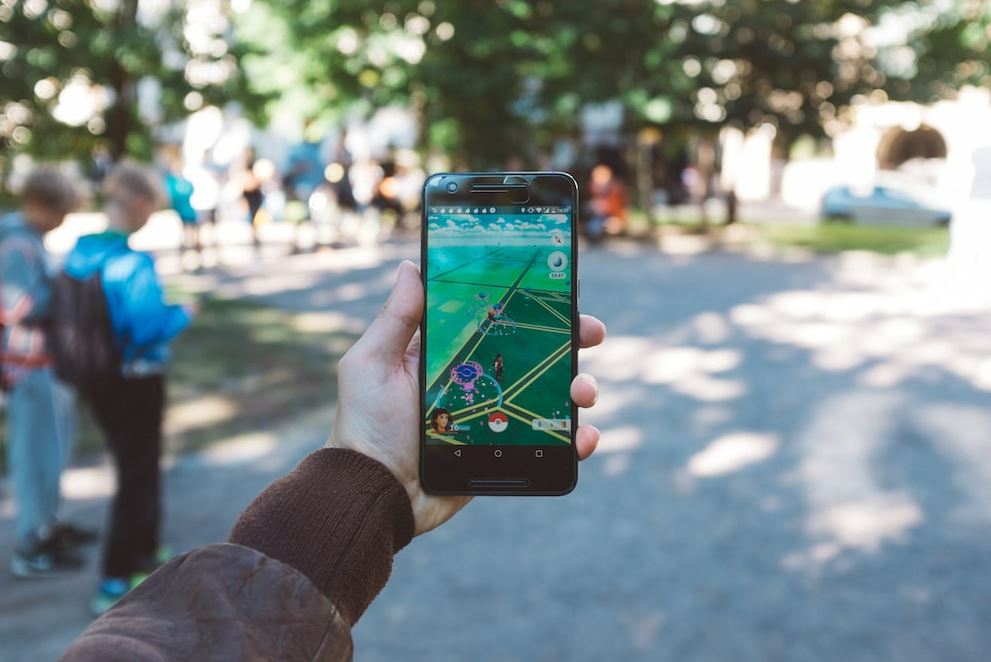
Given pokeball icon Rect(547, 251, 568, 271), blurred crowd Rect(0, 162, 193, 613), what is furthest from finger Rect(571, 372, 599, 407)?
blurred crowd Rect(0, 162, 193, 613)

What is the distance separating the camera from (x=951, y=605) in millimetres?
4719

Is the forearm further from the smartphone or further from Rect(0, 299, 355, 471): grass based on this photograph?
Rect(0, 299, 355, 471): grass

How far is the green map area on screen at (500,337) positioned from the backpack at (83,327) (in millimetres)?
2832

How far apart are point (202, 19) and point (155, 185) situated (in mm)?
12608

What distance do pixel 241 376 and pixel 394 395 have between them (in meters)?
7.35

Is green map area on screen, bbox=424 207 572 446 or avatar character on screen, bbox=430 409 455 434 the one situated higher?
green map area on screen, bbox=424 207 572 446

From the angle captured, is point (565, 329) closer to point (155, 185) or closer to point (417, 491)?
point (417, 491)

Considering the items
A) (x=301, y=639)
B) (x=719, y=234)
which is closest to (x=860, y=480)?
(x=301, y=639)

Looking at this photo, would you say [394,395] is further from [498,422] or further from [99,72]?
[99,72]

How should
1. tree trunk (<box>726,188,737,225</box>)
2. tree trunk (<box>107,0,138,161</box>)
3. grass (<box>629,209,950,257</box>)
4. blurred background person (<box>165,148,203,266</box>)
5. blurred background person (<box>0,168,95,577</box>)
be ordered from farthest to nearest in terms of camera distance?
tree trunk (<box>726,188,737,225</box>) < grass (<box>629,209,950,257</box>) < blurred background person (<box>165,148,203,266</box>) < tree trunk (<box>107,0,138,161</box>) < blurred background person (<box>0,168,95,577</box>)


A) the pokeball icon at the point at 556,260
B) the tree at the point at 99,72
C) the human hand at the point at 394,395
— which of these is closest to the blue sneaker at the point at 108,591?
the human hand at the point at 394,395

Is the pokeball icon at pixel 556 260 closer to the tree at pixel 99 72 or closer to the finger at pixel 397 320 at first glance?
the finger at pixel 397 320

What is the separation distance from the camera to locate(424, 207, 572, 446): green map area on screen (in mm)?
2146

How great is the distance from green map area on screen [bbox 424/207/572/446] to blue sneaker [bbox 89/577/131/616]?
3.31 m
